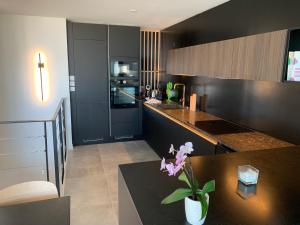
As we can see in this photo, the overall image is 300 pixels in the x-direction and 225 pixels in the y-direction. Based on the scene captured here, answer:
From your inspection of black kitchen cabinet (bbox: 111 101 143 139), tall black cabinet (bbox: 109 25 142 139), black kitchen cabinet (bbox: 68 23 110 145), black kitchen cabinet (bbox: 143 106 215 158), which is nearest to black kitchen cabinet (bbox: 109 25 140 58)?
tall black cabinet (bbox: 109 25 142 139)

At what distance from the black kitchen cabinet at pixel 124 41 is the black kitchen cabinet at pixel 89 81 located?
0.45 ft

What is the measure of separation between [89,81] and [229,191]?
391 cm

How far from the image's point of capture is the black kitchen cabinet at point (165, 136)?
2698mm

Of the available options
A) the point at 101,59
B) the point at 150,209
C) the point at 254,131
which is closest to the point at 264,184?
the point at 150,209

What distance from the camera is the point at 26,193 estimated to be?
1473 mm

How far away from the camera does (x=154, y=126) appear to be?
436 cm

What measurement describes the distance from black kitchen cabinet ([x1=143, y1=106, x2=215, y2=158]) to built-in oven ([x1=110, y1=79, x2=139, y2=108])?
35 centimetres

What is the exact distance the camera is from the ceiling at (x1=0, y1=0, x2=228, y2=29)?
3.16m

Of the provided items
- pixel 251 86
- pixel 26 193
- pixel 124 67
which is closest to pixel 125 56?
pixel 124 67

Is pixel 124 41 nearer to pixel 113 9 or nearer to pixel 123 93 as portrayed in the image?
pixel 123 93

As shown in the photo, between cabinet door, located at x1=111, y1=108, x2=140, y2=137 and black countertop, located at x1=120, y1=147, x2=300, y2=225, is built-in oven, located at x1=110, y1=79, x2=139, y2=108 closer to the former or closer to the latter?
cabinet door, located at x1=111, y1=108, x2=140, y2=137

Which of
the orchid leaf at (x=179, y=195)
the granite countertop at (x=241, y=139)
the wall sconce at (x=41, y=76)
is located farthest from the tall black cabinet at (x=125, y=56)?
the orchid leaf at (x=179, y=195)

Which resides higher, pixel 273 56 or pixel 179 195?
pixel 273 56

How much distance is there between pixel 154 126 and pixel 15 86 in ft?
8.61
